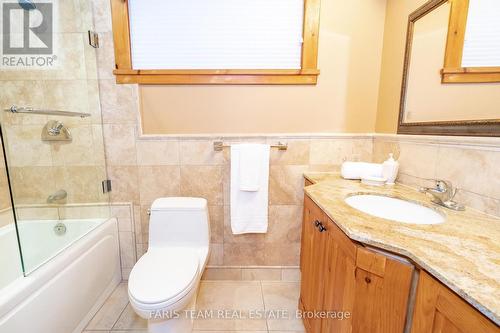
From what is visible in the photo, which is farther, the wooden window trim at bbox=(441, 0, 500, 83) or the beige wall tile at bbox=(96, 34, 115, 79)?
the beige wall tile at bbox=(96, 34, 115, 79)

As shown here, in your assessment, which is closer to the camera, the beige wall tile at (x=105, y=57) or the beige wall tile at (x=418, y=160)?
the beige wall tile at (x=418, y=160)

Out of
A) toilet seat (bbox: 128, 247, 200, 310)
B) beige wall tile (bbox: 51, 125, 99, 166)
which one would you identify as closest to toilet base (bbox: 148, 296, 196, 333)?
toilet seat (bbox: 128, 247, 200, 310)

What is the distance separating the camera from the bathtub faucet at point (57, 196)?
4.80 ft

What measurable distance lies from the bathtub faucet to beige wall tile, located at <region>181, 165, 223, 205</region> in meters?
0.80

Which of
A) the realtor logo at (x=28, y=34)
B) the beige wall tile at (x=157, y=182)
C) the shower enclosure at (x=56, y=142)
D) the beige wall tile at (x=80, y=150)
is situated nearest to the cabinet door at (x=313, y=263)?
the beige wall tile at (x=157, y=182)

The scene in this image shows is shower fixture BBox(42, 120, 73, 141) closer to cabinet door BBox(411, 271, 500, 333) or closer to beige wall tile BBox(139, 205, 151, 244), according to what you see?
beige wall tile BBox(139, 205, 151, 244)

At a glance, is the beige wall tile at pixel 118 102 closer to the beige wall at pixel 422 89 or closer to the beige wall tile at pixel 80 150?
the beige wall tile at pixel 80 150

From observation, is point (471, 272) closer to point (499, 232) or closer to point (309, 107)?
point (499, 232)

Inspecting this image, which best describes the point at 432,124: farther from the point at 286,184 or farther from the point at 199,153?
the point at 199,153

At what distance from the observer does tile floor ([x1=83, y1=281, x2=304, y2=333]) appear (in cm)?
137

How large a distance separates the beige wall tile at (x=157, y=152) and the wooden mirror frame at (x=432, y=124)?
5.05ft

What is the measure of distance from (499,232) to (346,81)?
48.1 inches

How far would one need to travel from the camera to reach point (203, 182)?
5.44 feet

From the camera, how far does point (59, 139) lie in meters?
1.50
